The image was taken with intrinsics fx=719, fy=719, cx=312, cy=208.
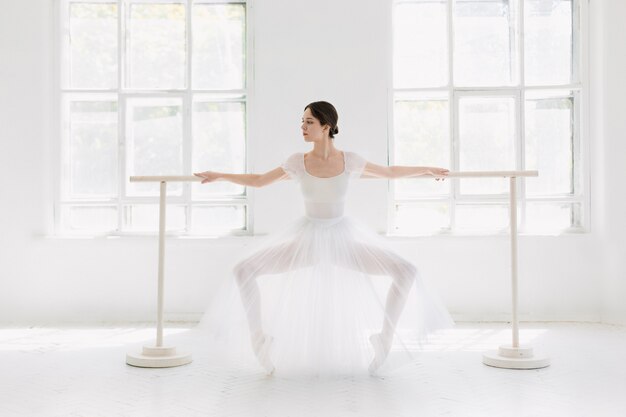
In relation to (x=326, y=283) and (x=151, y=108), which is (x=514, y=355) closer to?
(x=326, y=283)

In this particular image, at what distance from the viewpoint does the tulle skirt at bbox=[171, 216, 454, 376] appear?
3535 millimetres

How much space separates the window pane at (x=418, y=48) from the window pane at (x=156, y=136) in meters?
1.76

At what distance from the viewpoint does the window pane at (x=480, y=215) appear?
18.2 ft

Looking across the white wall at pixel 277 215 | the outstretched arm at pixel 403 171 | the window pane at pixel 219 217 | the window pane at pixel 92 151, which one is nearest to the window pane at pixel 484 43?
the white wall at pixel 277 215

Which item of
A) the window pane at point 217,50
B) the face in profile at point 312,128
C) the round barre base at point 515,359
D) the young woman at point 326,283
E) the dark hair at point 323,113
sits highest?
the window pane at point 217,50

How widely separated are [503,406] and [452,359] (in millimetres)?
1016

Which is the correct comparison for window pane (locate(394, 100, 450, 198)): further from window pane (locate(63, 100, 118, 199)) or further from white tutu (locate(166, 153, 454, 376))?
window pane (locate(63, 100, 118, 199))

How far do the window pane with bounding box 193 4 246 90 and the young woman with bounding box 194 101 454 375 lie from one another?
1869 millimetres

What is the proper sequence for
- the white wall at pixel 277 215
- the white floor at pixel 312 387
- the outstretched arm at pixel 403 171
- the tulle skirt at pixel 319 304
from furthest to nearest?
the white wall at pixel 277 215
the outstretched arm at pixel 403 171
the tulle skirt at pixel 319 304
the white floor at pixel 312 387

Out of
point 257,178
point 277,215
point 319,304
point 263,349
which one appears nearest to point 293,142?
point 277,215

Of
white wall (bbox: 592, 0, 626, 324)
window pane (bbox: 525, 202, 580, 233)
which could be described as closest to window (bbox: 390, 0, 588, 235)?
window pane (bbox: 525, 202, 580, 233)

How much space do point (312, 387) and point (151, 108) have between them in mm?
3036

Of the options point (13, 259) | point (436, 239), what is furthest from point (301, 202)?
point (13, 259)

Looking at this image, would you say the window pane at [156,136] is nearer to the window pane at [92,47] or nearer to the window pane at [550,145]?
the window pane at [92,47]
